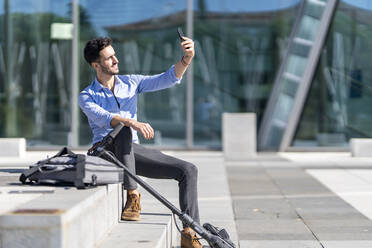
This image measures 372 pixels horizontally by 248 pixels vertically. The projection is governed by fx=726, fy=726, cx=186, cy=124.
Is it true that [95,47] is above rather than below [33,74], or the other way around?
above

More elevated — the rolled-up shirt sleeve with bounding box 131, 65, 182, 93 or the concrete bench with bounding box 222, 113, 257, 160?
the rolled-up shirt sleeve with bounding box 131, 65, 182, 93

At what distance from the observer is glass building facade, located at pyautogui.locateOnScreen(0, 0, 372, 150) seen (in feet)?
64.6

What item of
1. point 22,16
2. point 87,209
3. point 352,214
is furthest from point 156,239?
point 22,16

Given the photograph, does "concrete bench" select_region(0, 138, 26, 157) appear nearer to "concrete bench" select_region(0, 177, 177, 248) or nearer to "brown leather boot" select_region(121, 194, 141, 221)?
"concrete bench" select_region(0, 177, 177, 248)

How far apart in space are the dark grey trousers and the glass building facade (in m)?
14.0

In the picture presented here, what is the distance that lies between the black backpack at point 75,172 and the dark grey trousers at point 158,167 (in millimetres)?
326

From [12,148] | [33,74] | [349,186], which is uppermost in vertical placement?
[33,74]

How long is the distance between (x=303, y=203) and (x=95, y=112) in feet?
14.2

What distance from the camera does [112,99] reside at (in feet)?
19.3

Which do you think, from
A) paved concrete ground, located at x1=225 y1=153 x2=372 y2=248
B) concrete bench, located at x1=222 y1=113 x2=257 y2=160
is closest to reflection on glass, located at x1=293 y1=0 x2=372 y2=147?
concrete bench, located at x1=222 y1=113 x2=257 y2=160

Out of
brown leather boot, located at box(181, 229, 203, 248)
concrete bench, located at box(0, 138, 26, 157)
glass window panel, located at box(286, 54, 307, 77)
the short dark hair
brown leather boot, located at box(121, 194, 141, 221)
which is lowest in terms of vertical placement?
concrete bench, located at box(0, 138, 26, 157)

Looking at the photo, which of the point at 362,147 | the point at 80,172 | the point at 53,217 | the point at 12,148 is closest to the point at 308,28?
the point at 362,147

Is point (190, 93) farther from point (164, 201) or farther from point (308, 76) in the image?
point (164, 201)

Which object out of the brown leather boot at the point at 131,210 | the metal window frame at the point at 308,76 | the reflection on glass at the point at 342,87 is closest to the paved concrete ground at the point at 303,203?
the brown leather boot at the point at 131,210
